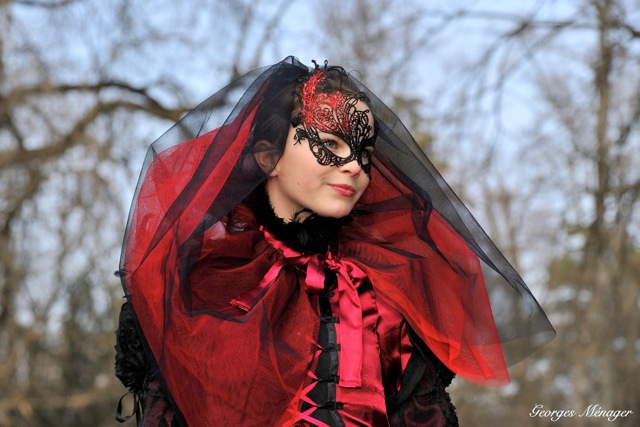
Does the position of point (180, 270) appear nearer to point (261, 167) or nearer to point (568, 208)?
point (261, 167)

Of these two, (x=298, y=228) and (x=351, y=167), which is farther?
(x=298, y=228)

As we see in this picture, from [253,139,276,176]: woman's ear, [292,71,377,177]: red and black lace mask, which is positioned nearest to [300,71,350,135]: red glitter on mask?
[292,71,377,177]: red and black lace mask

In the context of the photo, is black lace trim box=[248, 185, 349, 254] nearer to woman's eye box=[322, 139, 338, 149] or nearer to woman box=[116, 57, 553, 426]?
woman box=[116, 57, 553, 426]

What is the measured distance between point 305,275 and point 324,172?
0.28 meters

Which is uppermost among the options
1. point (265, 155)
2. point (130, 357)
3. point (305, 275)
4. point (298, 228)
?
point (265, 155)

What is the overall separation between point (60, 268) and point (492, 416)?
10171mm

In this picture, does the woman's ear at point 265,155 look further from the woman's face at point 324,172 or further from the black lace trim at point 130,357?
the black lace trim at point 130,357

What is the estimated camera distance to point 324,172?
2150mm

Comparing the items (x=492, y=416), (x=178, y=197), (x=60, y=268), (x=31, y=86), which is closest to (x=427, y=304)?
(x=178, y=197)

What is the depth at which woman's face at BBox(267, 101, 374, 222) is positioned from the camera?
2.15 m

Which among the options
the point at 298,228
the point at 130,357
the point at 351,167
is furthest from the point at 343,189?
the point at 130,357

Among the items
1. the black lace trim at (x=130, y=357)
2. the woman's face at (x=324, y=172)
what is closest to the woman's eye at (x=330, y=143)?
the woman's face at (x=324, y=172)

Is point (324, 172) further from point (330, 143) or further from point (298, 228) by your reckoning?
point (298, 228)

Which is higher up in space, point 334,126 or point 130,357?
point 334,126
